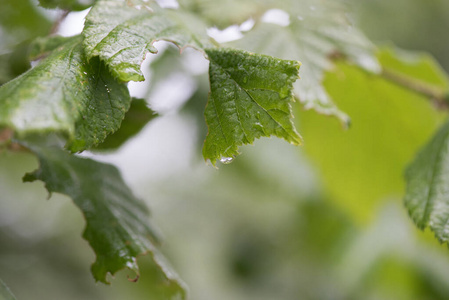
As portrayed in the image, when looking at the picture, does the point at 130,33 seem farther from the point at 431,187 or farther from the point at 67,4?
the point at 431,187

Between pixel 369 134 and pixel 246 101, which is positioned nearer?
pixel 246 101

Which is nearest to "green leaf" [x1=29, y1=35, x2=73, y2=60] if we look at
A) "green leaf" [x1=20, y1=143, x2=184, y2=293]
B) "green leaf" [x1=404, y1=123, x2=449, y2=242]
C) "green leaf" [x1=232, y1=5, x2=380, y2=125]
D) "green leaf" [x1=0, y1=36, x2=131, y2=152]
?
"green leaf" [x1=0, y1=36, x2=131, y2=152]

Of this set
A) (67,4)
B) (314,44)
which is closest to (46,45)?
(67,4)

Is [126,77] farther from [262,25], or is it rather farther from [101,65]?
[262,25]

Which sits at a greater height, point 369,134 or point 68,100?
point 68,100

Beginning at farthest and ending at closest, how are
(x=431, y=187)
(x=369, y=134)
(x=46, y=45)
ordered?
(x=369, y=134) < (x=431, y=187) < (x=46, y=45)

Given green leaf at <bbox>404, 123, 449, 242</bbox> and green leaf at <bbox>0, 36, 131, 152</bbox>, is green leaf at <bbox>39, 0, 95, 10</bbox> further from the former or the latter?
green leaf at <bbox>404, 123, 449, 242</bbox>
